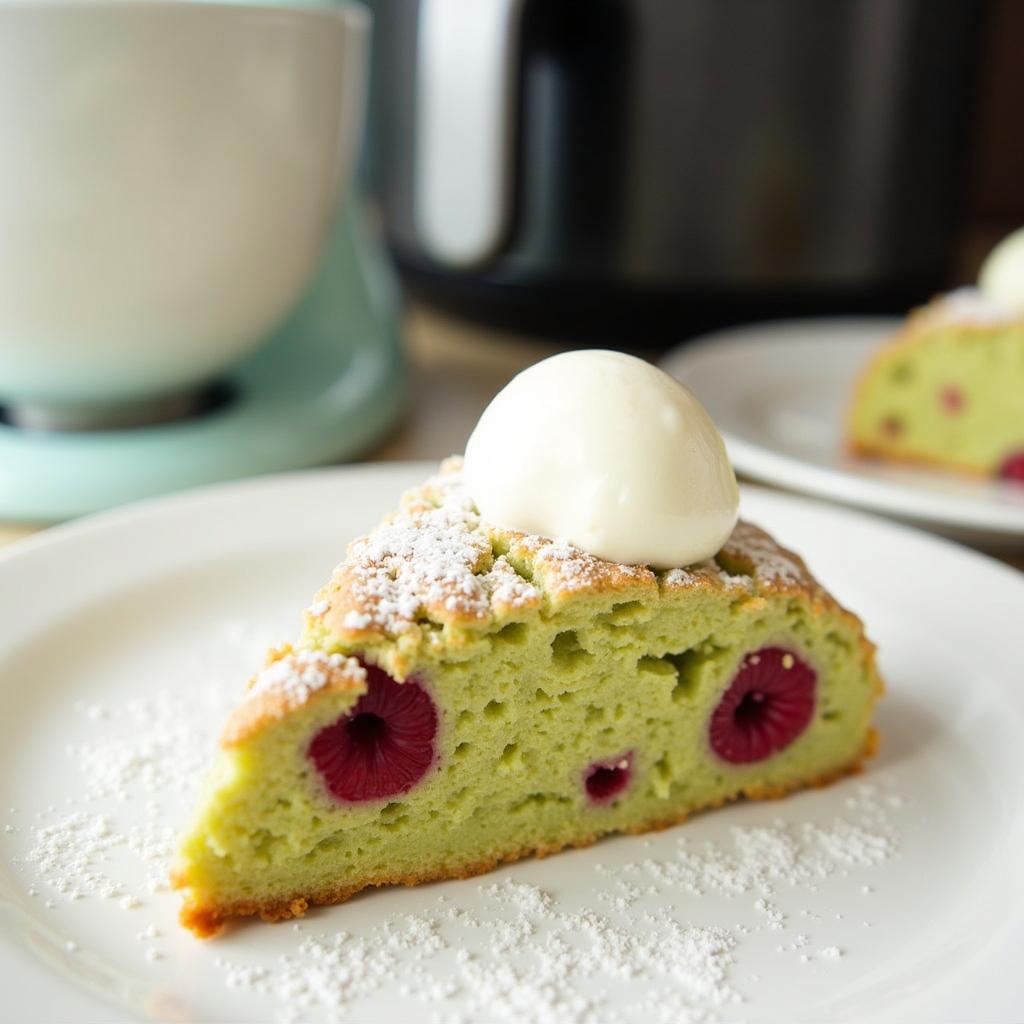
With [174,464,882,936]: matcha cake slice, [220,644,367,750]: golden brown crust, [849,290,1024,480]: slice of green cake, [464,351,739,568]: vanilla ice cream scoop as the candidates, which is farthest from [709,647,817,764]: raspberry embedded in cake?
[849,290,1024,480]: slice of green cake

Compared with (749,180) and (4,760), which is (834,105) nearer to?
(749,180)

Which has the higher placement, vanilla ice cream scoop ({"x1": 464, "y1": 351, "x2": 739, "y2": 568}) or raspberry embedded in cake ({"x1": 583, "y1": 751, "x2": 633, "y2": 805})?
vanilla ice cream scoop ({"x1": 464, "y1": 351, "x2": 739, "y2": 568})

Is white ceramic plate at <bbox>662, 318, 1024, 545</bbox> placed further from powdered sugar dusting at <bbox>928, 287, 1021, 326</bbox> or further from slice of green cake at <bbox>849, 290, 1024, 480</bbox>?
powdered sugar dusting at <bbox>928, 287, 1021, 326</bbox>

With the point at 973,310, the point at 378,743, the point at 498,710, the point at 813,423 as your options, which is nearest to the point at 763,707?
the point at 498,710

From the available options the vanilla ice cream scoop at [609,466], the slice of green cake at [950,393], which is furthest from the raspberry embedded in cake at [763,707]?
the slice of green cake at [950,393]

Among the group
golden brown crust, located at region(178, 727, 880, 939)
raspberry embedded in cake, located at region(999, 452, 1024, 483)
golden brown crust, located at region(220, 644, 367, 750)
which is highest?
golden brown crust, located at region(220, 644, 367, 750)

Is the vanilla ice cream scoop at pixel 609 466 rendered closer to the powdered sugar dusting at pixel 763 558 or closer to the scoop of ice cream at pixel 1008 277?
the powdered sugar dusting at pixel 763 558
